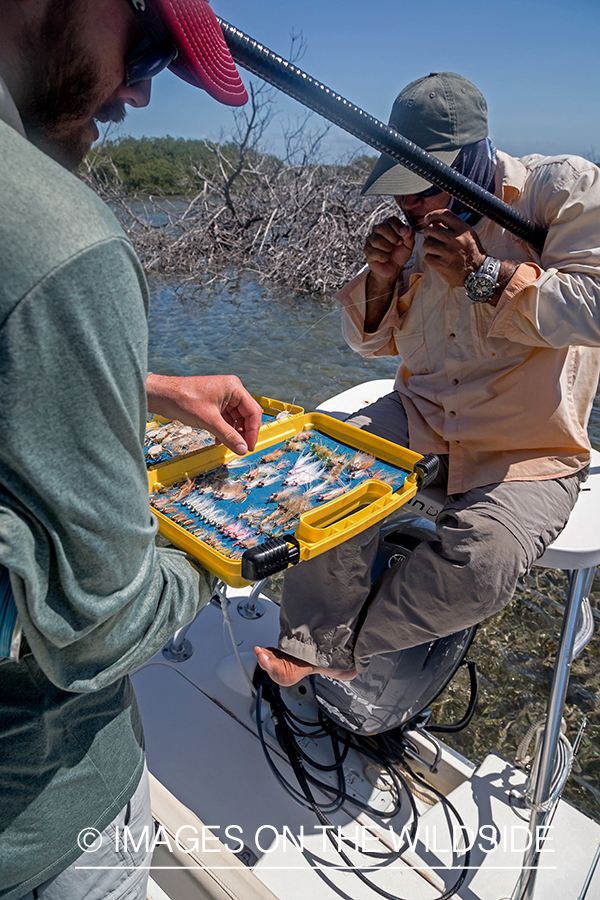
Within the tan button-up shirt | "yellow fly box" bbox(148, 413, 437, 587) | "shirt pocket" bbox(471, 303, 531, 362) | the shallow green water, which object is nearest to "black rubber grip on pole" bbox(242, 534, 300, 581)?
"yellow fly box" bbox(148, 413, 437, 587)

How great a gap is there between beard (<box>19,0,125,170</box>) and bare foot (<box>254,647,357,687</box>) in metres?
1.19

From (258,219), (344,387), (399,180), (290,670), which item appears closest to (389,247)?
(399,180)

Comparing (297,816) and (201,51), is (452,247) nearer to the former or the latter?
(201,51)

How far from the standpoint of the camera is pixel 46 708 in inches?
25.9

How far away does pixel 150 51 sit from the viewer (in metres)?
0.58

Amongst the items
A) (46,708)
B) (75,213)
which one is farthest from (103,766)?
(75,213)

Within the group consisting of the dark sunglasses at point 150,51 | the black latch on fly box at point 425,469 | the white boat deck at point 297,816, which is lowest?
the white boat deck at point 297,816

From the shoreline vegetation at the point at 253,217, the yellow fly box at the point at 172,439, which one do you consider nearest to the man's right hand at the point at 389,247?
the yellow fly box at the point at 172,439

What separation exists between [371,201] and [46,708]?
27.1ft

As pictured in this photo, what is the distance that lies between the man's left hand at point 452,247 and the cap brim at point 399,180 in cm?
13

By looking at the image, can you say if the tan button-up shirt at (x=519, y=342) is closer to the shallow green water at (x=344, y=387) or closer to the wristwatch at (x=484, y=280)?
the wristwatch at (x=484, y=280)

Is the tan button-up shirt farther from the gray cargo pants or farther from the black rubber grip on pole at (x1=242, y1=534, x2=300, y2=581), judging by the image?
the black rubber grip on pole at (x1=242, y1=534, x2=300, y2=581)

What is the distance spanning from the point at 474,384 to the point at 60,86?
4.16 feet

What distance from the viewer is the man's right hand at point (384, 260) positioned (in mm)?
1569
